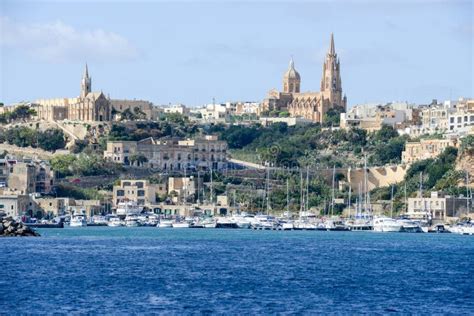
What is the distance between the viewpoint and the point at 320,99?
177 meters

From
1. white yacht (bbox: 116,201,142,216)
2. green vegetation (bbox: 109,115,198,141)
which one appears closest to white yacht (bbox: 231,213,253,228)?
white yacht (bbox: 116,201,142,216)

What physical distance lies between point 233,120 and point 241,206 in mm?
50262

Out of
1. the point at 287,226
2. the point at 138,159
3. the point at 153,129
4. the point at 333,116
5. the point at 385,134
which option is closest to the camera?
the point at 287,226

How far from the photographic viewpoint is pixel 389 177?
450 ft

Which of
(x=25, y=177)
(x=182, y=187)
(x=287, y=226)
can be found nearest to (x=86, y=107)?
(x=182, y=187)

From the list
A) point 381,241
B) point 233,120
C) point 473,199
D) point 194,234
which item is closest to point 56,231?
point 194,234

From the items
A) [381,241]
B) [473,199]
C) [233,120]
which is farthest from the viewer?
[233,120]

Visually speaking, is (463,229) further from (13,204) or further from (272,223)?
(13,204)

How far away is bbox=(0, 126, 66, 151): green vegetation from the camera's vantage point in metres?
150

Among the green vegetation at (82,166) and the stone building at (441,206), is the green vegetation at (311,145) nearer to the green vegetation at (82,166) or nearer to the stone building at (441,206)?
the green vegetation at (82,166)

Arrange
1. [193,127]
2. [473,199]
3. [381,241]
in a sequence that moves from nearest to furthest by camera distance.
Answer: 1. [381,241]
2. [473,199]
3. [193,127]

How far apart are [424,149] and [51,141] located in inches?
1348

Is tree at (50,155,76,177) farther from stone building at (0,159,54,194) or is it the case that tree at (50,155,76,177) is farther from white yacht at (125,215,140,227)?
white yacht at (125,215,140,227)

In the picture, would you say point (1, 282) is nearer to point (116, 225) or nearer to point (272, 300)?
point (272, 300)
